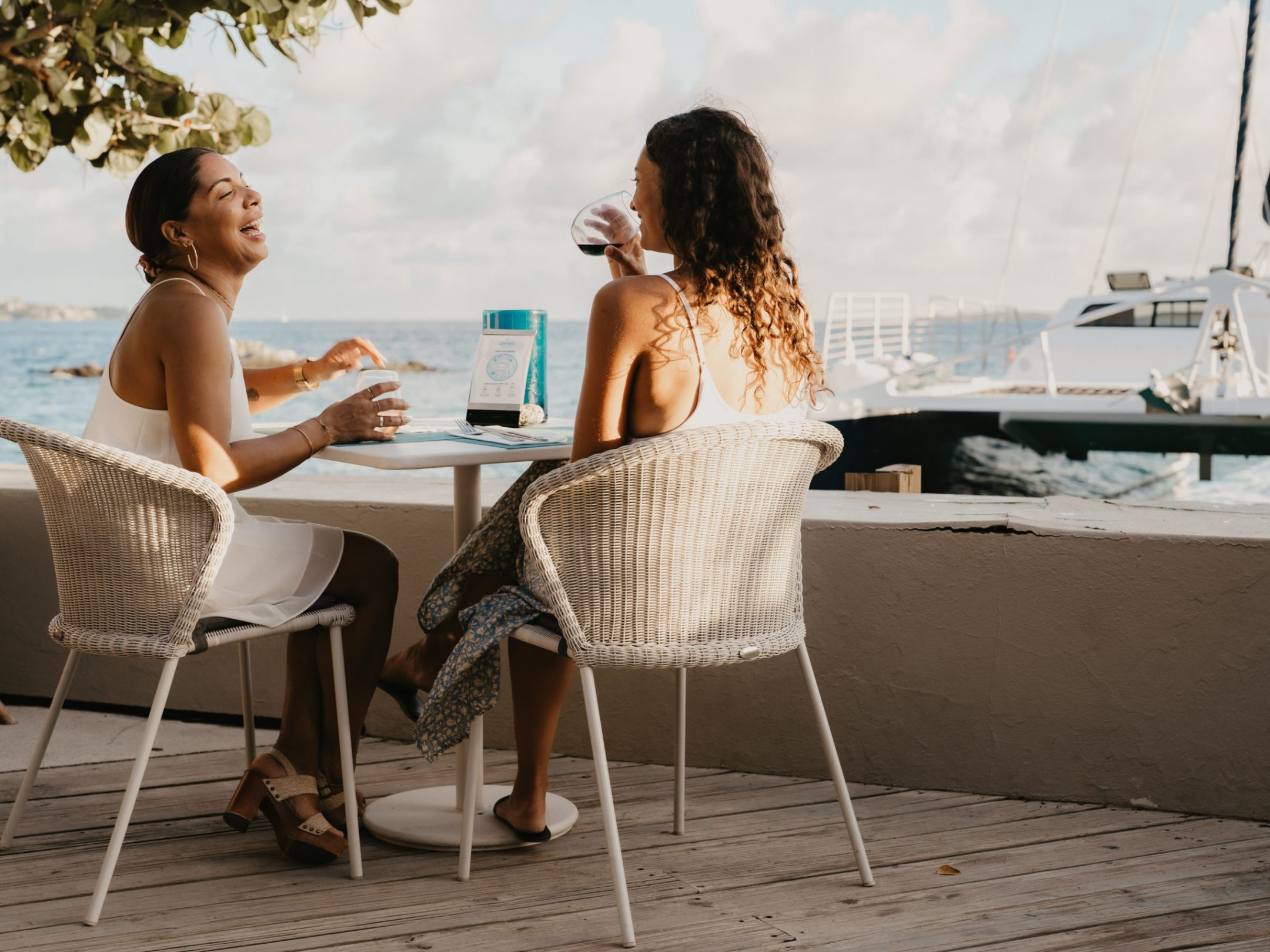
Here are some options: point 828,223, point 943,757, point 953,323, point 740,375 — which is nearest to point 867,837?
point 943,757

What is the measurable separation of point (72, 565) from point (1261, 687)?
2150 mm

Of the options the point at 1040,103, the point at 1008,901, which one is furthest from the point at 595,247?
the point at 1040,103

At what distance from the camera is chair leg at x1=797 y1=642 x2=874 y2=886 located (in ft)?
6.45

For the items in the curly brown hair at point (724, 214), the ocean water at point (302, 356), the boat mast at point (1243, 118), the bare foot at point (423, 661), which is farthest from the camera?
the ocean water at point (302, 356)

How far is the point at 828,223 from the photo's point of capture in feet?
123

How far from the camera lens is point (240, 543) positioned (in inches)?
76.0

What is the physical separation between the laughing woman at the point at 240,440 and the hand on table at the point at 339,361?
23 cm

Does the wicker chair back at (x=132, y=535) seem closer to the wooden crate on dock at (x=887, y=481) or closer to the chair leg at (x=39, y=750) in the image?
the chair leg at (x=39, y=750)

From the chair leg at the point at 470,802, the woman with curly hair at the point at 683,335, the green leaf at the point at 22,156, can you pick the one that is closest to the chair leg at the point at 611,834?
the woman with curly hair at the point at 683,335

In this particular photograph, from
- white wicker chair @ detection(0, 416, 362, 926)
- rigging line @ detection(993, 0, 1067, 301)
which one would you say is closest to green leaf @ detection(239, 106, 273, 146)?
white wicker chair @ detection(0, 416, 362, 926)

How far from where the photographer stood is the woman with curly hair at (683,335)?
1806 millimetres

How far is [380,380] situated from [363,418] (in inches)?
5.1

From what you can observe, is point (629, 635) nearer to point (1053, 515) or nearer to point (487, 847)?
point (487, 847)

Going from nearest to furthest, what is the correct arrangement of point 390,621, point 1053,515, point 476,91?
point 390,621, point 1053,515, point 476,91
